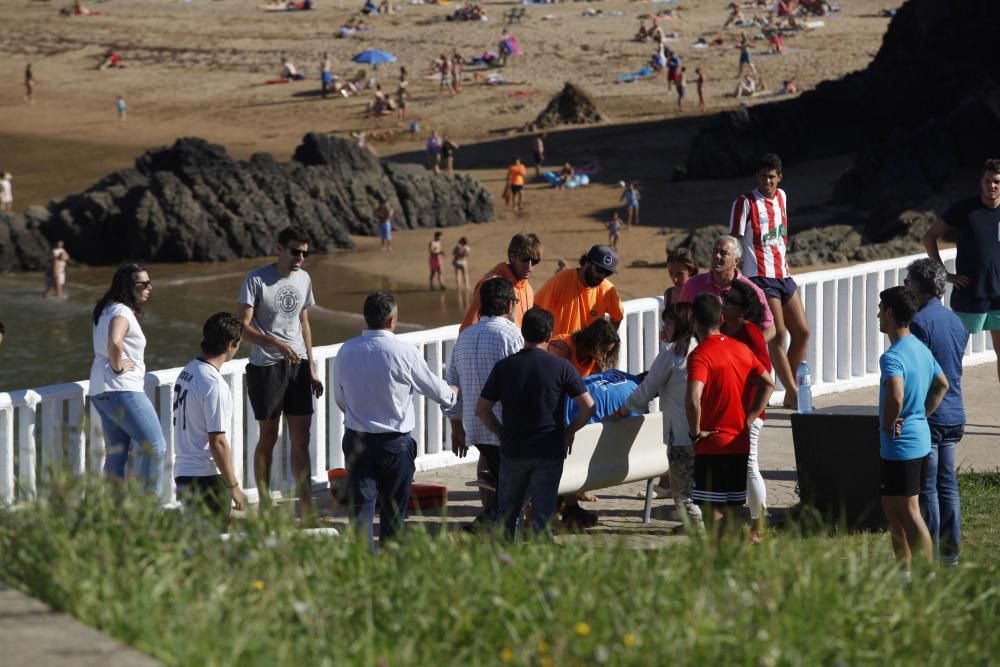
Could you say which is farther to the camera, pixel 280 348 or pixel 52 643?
pixel 280 348

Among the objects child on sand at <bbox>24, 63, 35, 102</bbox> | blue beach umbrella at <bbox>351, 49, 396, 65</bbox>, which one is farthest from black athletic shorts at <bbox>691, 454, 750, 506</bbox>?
child on sand at <bbox>24, 63, 35, 102</bbox>

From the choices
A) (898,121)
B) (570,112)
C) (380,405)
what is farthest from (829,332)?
(570,112)

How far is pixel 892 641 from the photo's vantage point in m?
5.69

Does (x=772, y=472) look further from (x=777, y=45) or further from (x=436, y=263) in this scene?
(x=777, y=45)

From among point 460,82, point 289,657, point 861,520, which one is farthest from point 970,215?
point 460,82

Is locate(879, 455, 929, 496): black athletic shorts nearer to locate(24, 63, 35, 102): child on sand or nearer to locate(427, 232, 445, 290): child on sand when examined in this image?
locate(427, 232, 445, 290): child on sand

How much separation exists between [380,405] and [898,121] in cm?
3189

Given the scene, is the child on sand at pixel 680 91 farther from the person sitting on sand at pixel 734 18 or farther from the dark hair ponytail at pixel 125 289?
the dark hair ponytail at pixel 125 289

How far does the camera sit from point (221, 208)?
36.8 metres

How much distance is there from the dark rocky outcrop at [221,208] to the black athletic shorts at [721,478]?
94.0ft

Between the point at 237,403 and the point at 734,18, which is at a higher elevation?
the point at 734,18

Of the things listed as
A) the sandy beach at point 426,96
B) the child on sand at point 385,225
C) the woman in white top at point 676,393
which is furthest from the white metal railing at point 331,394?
the child on sand at point 385,225

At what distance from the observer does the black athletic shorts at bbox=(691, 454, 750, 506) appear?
809cm

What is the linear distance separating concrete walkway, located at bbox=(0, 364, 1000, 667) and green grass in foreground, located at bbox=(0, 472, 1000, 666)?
132mm
